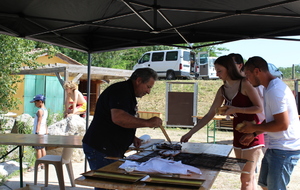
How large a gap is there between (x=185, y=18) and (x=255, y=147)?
77.9 inches

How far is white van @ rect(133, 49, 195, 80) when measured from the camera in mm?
21188

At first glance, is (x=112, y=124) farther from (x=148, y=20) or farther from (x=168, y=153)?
(x=148, y=20)

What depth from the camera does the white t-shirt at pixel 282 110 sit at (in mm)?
2463

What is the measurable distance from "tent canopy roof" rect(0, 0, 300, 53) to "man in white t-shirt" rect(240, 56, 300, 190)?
0.94m

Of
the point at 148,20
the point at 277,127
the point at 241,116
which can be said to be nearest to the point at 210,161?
the point at 277,127

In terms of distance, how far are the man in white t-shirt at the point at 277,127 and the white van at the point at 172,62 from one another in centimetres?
1845

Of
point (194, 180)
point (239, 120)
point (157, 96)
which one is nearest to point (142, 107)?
point (157, 96)

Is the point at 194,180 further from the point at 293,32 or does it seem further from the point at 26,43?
the point at 26,43

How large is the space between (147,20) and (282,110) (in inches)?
87.5

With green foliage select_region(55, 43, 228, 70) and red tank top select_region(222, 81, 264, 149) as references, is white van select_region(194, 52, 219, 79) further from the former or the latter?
red tank top select_region(222, 81, 264, 149)

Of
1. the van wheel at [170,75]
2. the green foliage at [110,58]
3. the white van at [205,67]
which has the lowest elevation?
the van wheel at [170,75]

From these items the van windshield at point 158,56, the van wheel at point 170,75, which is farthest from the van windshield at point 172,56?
the van wheel at point 170,75

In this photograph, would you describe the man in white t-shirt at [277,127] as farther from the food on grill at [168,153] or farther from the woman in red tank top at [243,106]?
the food on grill at [168,153]

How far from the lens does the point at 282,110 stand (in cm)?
243
